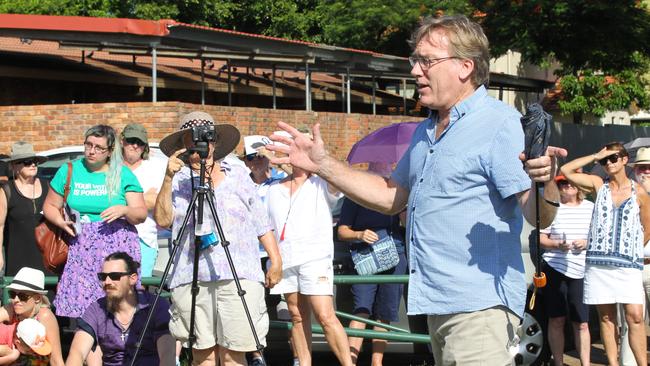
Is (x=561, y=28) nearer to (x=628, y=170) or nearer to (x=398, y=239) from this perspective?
(x=628, y=170)

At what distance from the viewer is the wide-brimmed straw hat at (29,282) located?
24.7 ft

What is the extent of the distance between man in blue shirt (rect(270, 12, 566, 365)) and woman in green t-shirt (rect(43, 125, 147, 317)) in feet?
12.4

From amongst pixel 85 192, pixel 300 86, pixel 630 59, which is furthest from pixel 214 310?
pixel 300 86

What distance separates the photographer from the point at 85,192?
7840 millimetres

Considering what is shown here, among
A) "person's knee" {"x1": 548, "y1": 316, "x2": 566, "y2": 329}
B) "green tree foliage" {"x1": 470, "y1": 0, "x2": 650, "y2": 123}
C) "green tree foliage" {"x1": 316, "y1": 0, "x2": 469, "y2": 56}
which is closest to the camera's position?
"person's knee" {"x1": 548, "y1": 316, "x2": 566, "y2": 329}

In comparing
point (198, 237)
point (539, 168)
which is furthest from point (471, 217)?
point (198, 237)

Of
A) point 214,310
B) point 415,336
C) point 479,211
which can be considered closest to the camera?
point 479,211

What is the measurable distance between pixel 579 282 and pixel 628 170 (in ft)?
5.00

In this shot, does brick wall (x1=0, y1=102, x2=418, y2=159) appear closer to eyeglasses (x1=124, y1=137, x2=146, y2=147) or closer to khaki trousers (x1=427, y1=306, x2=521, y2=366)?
eyeglasses (x1=124, y1=137, x2=146, y2=147)

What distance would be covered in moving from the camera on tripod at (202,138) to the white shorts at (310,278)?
5.16 feet

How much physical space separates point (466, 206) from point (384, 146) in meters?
6.46

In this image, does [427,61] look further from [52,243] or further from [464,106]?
[52,243]

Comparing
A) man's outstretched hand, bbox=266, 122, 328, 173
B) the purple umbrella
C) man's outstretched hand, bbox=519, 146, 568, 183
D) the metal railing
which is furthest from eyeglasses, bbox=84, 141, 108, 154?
man's outstretched hand, bbox=519, 146, 568, 183

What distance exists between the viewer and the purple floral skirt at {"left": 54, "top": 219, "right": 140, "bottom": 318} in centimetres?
780
